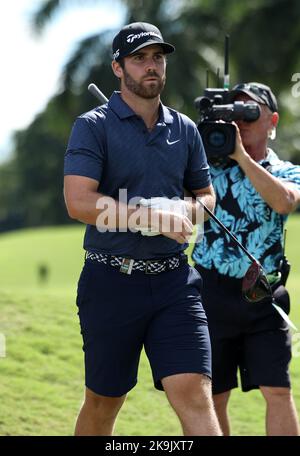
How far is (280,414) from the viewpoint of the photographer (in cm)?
514

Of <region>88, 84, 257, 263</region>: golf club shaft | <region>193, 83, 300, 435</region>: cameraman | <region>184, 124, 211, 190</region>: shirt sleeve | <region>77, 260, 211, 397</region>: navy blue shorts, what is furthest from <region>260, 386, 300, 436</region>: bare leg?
<region>184, 124, 211, 190</region>: shirt sleeve

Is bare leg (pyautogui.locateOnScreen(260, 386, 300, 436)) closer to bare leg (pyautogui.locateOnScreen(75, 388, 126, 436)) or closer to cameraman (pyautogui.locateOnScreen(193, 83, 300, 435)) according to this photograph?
cameraman (pyautogui.locateOnScreen(193, 83, 300, 435))

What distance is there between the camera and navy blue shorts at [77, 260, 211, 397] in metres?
4.39

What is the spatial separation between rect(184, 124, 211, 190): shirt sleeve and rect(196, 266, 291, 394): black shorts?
79 cm

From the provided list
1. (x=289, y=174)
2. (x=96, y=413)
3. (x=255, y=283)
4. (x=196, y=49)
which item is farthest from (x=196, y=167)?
(x=196, y=49)

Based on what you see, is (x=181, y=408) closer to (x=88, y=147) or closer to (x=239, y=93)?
(x=88, y=147)

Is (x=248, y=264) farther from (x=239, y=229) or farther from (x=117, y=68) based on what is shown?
(x=117, y=68)

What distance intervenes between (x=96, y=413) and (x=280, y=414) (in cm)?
109

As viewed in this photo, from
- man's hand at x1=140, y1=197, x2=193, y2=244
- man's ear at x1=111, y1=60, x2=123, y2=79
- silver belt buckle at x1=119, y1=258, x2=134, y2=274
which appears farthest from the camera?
man's ear at x1=111, y1=60, x2=123, y2=79

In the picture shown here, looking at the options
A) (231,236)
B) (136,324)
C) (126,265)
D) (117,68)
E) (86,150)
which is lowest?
(136,324)

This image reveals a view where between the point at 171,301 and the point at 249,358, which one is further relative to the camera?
the point at 249,358

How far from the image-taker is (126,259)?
4438 millimetres

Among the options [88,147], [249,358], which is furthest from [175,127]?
[249,358]
